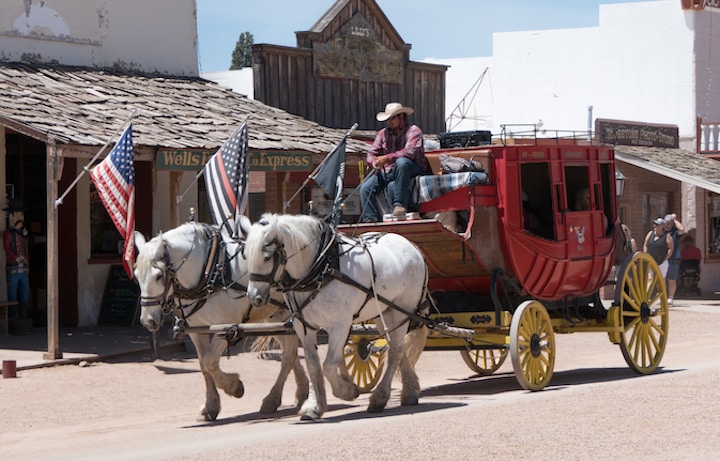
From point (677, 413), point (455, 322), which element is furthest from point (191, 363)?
point (677, 413)

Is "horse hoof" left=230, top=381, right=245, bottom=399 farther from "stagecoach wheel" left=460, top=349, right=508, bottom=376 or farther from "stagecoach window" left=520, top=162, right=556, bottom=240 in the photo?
"stagecoach window" left=520, top=162, right=556, bottom=240

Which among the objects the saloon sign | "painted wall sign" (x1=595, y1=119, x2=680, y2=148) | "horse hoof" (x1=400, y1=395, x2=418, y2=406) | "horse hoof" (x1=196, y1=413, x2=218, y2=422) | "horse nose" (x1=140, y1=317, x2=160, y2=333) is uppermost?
the saloon sign

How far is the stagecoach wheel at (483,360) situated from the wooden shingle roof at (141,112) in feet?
14.3

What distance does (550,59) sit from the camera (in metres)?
37.7

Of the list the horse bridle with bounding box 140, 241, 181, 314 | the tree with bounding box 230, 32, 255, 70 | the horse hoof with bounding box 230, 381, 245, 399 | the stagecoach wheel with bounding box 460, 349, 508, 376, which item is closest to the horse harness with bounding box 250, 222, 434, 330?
the horse hoof with bounding box 230, 381, 245, 399

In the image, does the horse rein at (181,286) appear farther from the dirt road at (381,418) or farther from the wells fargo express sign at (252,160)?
the wells fargo express sign at (252,160)

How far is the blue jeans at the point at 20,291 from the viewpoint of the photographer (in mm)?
18516

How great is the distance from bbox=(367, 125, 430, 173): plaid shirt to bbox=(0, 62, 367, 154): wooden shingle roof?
4.19 m

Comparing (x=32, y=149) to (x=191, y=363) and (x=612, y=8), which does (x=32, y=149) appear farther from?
(x=612, y=8)

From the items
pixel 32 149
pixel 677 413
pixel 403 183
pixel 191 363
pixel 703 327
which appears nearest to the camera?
pixel 677 413

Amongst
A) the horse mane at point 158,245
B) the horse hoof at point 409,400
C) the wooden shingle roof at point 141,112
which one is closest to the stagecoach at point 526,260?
the horse hoof at point 409,400

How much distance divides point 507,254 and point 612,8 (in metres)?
23.3

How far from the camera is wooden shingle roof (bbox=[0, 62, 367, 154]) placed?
16.5 meters

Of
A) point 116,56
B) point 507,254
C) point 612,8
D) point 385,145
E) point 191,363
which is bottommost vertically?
point 191,363
